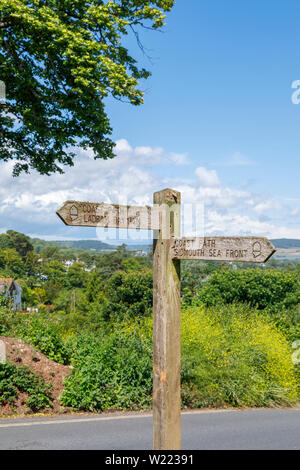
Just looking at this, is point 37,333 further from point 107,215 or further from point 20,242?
point 20,242

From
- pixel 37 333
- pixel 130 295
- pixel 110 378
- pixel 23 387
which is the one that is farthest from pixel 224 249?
pixel 130 295

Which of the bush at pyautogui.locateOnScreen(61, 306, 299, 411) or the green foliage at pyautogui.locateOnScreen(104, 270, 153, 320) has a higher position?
the green foliage at pyautogui.locateOnScreen(104, 270, 153, 320)

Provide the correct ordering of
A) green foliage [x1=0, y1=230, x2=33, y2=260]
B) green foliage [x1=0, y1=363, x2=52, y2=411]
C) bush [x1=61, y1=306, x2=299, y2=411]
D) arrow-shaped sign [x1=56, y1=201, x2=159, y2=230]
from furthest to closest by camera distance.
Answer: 1. green foliage [x1=0, y1=230, x2=33, y2=260]
2. bush [x1=61, y1=306, x2=299, y2=411]
3. green foliage [x1=0, y1=363, x2=52, y2=411]
4. arrow-shaped sign [x1=56, y1=201, x2=159, y2=230]

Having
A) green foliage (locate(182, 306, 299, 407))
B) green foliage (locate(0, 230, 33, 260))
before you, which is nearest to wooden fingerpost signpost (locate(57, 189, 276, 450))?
green foliage (locate(182, 306, 299, 407))

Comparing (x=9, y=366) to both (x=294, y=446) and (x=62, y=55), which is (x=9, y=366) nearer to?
(x=294, y=446)

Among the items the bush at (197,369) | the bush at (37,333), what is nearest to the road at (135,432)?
the bush at (197,369)

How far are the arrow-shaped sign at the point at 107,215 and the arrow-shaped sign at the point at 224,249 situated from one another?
11.9 inches

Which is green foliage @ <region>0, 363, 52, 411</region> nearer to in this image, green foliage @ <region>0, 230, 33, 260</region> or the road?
the road

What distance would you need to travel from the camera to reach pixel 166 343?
3.66m

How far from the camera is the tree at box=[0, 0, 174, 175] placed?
1059 centimetres

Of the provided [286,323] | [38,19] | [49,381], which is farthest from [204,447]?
[38,19]

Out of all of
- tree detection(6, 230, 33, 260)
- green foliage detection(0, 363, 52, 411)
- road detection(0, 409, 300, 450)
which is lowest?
road detection(0, 409, 300, 450)

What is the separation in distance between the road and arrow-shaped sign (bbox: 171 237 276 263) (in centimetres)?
379

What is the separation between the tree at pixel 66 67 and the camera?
1059 cm
